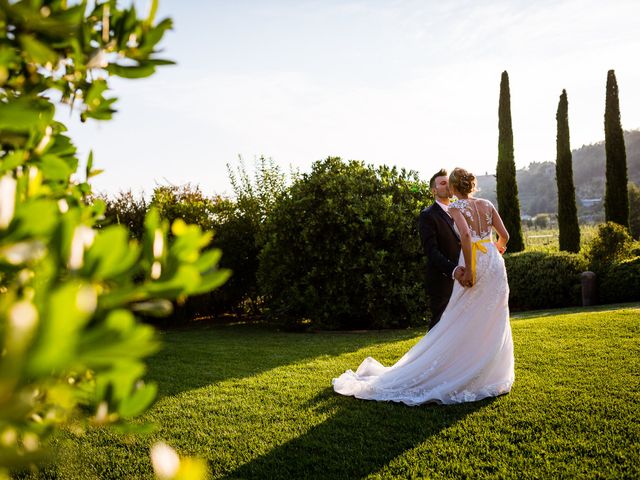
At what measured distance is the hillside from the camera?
83512 mm

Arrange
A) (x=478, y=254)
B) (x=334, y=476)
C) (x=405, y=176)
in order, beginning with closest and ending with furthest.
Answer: (x=334, y=476)
(x=478, y=254)
(x=405, y=176)

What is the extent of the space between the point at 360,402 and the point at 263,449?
155 cm

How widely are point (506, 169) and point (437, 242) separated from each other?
20207 mm

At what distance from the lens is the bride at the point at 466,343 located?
18.6 ft

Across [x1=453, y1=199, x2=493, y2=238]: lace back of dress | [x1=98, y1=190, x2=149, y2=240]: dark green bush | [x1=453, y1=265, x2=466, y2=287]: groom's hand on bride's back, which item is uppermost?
[x1=98, y1=190, x2=149, y2=240]: dark green bush

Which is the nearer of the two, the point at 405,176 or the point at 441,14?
the point at 441,14

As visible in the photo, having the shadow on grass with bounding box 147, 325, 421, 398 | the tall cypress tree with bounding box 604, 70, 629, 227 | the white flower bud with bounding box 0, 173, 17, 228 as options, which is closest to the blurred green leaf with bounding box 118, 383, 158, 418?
the white flower bud with bounding box 0, 173, 17, 228

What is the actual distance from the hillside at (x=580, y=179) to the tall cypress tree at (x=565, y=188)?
5833 centimetres

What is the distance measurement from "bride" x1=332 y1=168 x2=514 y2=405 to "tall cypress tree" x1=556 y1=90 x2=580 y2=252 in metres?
20.3

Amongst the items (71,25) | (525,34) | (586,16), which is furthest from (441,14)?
(71,25)

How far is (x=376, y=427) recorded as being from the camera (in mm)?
4812

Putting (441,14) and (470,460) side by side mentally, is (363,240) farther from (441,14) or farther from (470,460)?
(470,460)

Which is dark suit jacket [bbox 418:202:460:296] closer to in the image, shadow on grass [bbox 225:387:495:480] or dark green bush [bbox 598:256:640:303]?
shadow on grass [bbox 225:387:495:480]

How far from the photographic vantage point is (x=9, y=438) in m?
0.78
